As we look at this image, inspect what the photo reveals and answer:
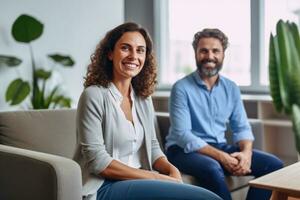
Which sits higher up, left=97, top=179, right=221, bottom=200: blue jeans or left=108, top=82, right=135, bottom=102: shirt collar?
left=108, top=82, right=135, bottom=102: shirt collar

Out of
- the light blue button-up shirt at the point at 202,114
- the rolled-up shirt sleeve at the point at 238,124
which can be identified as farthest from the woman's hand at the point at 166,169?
the rolled-up shirt sleeve at the point at 238,124

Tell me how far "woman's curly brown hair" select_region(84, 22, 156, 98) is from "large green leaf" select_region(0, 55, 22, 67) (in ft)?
5.06

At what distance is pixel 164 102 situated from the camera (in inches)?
162

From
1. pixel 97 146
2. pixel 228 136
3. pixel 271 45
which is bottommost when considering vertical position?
pixel 228 136

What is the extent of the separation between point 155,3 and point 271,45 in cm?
339

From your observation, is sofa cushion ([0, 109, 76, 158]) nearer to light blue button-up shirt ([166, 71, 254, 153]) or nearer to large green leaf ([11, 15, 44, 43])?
light blue button-up shirt ([166, 71, 254, 153])

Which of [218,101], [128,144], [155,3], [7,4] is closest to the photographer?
[128,144]

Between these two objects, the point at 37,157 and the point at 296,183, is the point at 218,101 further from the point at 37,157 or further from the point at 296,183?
the point at 37,157

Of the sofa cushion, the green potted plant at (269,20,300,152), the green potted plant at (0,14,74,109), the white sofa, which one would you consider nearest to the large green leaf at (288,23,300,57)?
the green potted plant at (269,20,300,152)

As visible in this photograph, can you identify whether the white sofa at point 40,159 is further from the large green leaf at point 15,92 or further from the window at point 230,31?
the window at point 230,31

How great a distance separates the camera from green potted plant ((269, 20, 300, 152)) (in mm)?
1362

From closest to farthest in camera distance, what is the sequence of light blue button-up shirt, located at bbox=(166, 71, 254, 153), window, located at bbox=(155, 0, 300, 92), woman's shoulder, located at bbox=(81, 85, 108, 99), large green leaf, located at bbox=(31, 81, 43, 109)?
woman's shoulder, located at bbox=(81, 85, 108, 99), light blue button-up shirt, located at bbox=(166, 71, 254, 153), large green leaf, located at bbox=(31, 81, 43, 109), window, located at bbox=(155, 0, 300, 92)

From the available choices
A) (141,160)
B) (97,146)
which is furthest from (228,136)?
(97,146)

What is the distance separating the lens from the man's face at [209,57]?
261 cm
